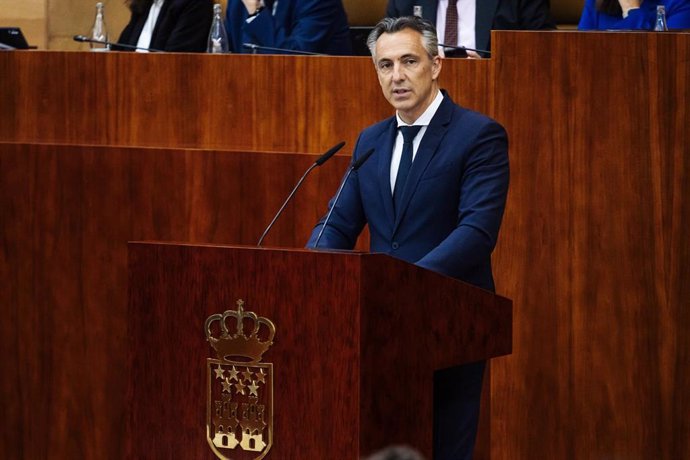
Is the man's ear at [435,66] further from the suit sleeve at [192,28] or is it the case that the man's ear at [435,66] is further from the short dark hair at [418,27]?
the suit sleeve at [192,28]

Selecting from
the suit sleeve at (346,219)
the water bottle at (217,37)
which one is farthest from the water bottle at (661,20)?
the water bottle at (217,37)

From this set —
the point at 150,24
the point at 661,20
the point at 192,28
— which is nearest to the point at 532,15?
the point at 661,20

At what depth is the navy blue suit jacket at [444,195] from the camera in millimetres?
2836

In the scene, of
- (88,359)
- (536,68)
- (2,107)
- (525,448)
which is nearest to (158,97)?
(2,107)

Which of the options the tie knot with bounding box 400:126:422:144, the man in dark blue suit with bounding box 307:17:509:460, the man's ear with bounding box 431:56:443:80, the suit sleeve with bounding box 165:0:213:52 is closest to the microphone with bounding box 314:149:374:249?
the man in dark blue suit with bounding box 307:17:509:460

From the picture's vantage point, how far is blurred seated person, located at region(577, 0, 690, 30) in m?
4.11

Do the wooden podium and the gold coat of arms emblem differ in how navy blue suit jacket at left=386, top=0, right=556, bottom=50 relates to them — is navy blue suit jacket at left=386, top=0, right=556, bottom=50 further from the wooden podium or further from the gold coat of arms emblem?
the gold coat of arms emblem

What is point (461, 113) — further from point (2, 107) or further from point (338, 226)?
point (2, 107)

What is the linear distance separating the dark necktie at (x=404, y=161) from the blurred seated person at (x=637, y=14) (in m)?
1.37

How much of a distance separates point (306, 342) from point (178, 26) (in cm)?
254

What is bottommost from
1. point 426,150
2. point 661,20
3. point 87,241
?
point 87,241

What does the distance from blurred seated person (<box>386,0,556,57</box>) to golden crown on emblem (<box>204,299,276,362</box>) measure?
2121mm

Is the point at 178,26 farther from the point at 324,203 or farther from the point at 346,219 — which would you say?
the point at 346,219

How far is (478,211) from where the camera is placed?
282 cm
